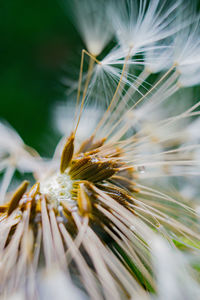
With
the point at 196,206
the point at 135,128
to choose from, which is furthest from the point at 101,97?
the point at 196,206

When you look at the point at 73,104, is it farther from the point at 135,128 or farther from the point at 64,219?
the point at 64,219

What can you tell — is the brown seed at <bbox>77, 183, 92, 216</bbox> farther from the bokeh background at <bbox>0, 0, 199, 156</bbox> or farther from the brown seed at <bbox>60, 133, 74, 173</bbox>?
the bokeh background at <bbox>0, 0, 199, 156</bbox>

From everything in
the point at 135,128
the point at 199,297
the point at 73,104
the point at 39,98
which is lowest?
the point at 199,297

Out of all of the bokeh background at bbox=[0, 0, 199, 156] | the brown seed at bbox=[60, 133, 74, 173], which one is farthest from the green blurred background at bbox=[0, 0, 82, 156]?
the brown seed at bbox=[60, 133, 74, 173]

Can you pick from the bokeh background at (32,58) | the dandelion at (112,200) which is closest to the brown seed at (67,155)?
the dandelion at (112,200)

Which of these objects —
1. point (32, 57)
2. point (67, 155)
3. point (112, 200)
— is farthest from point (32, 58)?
point (112, 200)

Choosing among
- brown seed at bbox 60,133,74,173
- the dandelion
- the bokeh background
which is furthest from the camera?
the bokeh background
